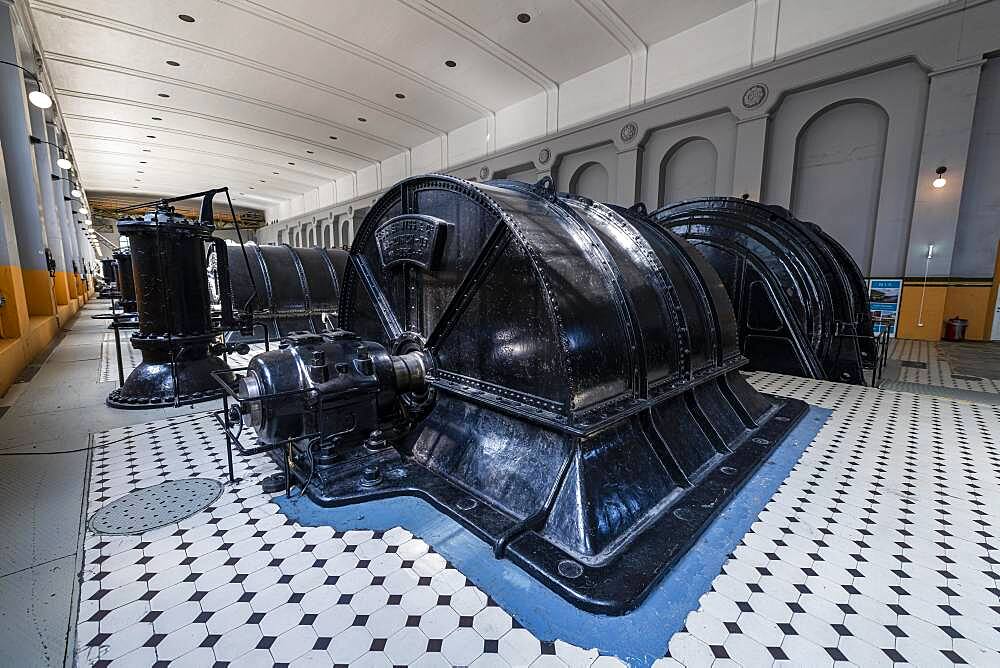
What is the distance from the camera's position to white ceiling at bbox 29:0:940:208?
26.3ft

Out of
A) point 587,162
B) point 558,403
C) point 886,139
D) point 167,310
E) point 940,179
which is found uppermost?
point 587,162

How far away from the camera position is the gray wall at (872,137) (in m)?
6.51

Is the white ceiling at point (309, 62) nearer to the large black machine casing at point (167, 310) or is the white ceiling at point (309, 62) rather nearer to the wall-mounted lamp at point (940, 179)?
the wall-mounted lamp at point (940, 179)

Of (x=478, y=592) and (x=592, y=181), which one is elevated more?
(x=592, y=181)

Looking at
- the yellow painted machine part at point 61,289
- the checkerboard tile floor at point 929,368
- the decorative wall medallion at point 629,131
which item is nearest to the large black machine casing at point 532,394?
the checkerboard tile floor at point 929,368

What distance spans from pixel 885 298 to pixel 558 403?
860 centimetres

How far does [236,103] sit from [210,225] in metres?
10.8

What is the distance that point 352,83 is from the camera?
435 inches

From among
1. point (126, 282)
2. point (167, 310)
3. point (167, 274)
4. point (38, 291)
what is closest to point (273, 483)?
point (167, 310)

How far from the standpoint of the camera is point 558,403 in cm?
214

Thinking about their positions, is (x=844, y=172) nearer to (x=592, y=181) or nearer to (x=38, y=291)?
(x=592, y=181)

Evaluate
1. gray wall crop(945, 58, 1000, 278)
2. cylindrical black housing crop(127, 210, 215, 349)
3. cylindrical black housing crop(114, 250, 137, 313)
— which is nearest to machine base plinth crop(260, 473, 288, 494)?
cylindrical black housing crop(127, 210, 215, 349)

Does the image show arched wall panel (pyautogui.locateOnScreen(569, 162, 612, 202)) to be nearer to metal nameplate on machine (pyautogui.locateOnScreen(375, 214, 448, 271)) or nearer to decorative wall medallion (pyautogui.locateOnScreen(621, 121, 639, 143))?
decorative wall medallion (pyautogui.locateOnScreen(621, 121, 639, 143))

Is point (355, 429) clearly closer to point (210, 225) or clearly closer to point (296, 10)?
point (210, 225)
